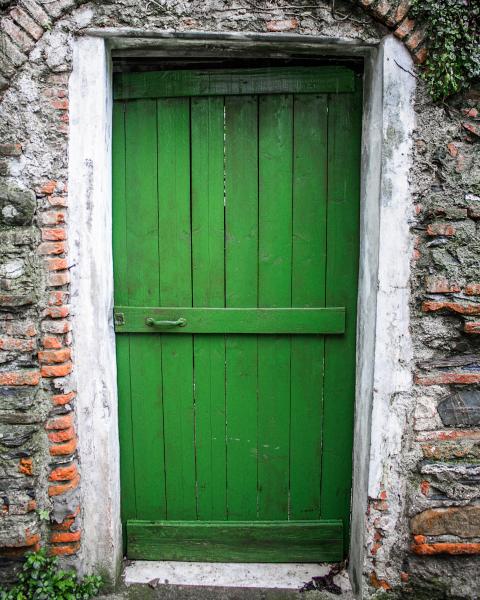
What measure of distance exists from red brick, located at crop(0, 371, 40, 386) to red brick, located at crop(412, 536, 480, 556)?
1.86 m

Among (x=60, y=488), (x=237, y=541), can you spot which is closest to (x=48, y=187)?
(x=60, y=488)

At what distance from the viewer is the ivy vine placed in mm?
1995

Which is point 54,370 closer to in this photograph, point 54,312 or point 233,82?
point 54,312

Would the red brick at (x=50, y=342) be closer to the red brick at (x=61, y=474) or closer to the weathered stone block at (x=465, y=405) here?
the red brick at (x=61, y=474)

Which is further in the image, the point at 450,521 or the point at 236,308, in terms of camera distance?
the point at 236,308

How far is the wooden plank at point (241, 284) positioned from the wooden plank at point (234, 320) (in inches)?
2.4

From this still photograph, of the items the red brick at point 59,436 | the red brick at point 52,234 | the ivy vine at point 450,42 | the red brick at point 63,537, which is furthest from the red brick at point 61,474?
the ivy vine at point 450,42

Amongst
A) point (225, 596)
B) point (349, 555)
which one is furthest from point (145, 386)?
point (349, 555)

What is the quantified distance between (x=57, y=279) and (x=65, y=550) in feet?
4.12

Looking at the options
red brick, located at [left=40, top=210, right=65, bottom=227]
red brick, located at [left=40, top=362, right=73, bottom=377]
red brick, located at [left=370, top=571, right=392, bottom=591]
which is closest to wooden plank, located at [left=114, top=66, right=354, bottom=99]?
red brick, located at [left=40, top=210, right=65, bottom=227]

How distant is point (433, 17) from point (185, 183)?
1.25 m

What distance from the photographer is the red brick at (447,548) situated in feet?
7.26

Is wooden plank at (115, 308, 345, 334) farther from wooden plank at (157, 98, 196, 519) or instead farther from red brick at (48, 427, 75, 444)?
red brick at (48, 427, 75, 444)

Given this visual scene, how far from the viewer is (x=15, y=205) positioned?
2080mm
